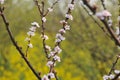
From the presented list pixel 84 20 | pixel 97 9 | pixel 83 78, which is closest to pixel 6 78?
pixel 83 78

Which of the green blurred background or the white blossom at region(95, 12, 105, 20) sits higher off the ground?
the white blossom at region(95, 12, 105, 20)

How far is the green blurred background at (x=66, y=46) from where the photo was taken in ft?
34.3

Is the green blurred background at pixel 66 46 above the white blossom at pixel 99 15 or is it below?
below

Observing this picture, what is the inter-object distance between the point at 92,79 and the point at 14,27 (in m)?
4.92

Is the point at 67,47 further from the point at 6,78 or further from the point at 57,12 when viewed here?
the point at 57,12

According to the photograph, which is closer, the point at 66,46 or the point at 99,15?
the point at 99,15

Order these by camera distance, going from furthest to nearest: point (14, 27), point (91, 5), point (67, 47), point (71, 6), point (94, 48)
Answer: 1. point (67, 47)
2. point (14, 27)
3. point (94, 48)
4. point (71, 6)
5. point (91, 5)

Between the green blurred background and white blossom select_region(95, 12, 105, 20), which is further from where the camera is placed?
the green blurred background

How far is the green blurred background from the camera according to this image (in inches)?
411

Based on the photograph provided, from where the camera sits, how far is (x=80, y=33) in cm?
1100

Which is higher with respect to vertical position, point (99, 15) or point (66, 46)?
point (99, 15)

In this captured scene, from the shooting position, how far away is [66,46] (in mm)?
17359

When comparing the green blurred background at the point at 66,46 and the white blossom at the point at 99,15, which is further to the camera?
the green blurred background at the point at 66,46

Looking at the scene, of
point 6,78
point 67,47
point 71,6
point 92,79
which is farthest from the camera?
point 67,47
